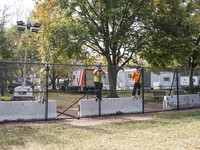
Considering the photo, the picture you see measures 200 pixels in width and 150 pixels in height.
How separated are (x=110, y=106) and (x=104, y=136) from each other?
4234 millimetres

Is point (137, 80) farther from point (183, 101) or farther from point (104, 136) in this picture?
point (104, 136)

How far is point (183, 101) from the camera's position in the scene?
540 inches

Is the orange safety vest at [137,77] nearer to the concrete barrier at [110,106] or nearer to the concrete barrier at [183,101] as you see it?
the concrete barrier at [110,106]

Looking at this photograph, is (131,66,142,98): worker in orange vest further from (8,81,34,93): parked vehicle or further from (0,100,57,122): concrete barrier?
(8,81,34,93): parked vehicle

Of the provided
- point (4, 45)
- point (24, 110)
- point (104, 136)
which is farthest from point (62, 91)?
point (4, 45)

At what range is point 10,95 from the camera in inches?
371

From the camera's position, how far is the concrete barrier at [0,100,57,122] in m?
8.90

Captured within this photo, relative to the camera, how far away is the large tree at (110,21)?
Result: 1431 cm

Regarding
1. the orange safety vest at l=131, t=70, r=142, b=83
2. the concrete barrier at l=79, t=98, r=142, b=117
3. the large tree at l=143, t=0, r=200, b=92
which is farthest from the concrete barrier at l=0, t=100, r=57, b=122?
the large tree at l=143, t=0, r=200, b=92

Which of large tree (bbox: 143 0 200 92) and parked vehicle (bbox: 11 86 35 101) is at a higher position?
large tree (bbox: 143 0 200 92)

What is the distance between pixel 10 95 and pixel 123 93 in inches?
215

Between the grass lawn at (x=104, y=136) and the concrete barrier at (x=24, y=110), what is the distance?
1082 millimetres

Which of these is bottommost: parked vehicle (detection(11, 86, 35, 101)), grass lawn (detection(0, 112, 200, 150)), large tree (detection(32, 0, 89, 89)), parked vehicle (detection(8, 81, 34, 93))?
grass lawn (detection(0, 112, 200, 150))

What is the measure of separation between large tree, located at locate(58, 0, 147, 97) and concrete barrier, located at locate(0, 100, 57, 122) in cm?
494
